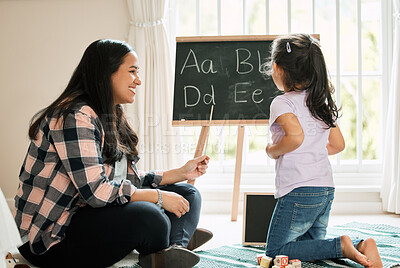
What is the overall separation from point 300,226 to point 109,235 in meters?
0.76

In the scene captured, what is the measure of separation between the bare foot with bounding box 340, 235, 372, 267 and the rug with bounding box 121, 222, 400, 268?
0.13 meters

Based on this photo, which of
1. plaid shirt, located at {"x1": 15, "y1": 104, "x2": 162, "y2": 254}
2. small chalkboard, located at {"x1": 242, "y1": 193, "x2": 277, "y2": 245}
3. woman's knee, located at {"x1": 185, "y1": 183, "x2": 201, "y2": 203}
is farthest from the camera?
small chalkboard, located at {"x1": 242, "y1": 193, "x2": 277, "y2": 245}

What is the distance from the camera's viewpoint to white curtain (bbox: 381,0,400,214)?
329 centimetres

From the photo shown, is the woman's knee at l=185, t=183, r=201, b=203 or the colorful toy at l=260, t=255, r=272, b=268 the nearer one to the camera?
the colorful toy at l=260, t=255, r=272, b=268

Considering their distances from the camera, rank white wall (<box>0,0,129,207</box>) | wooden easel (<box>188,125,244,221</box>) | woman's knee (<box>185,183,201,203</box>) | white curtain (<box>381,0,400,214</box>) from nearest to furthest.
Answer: woman's knee (<box>185,183,201,203</box>), wooden easel (<box>188,125,244,221</box>), white curtain (<box>381,0,400,214</box>), white wall (<box>0,0,129,207</box>)

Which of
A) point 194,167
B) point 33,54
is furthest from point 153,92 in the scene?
point 194,167

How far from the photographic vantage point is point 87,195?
5.87 ft

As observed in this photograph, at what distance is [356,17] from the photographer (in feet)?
12.0

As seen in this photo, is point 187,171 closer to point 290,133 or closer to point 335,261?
point 290,133

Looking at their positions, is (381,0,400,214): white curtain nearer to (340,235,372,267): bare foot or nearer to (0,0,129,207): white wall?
(340,235,372,267): bare foot

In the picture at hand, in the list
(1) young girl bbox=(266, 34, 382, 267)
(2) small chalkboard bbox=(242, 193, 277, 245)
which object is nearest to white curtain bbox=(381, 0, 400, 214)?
(2) small chalkboard bbox=(242, 193, 277, 245)

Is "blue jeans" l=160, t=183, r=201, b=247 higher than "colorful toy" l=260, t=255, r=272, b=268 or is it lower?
higher

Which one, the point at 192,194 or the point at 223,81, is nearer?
the point at 192,194

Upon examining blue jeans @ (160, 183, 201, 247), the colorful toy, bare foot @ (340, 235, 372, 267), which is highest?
blue jeans @ (160, 183, 201, 247)
